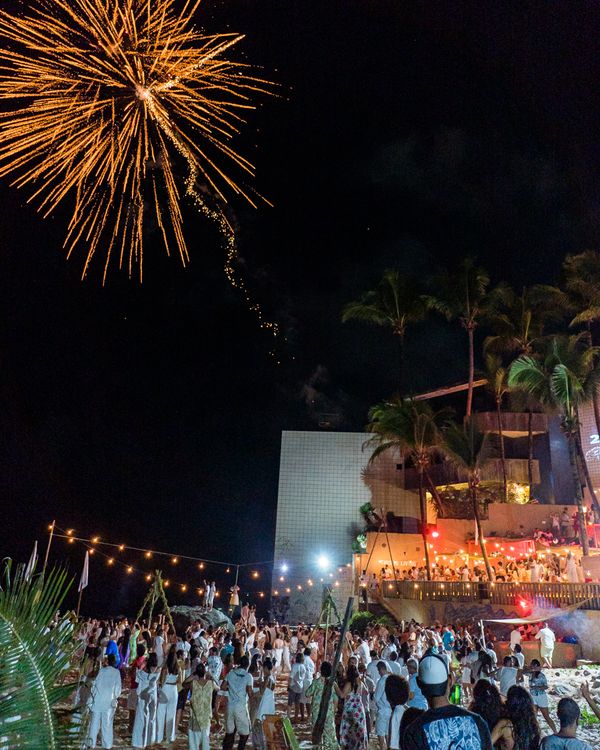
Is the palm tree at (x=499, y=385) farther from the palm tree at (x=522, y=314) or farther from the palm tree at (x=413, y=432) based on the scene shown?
the palm tree at (x=413, y=432)

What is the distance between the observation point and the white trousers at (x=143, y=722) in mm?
8227

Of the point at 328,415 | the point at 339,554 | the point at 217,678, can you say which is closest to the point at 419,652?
the point at 217,678

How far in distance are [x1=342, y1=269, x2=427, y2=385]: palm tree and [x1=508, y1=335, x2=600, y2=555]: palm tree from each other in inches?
297

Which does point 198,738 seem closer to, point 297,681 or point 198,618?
point 297,681

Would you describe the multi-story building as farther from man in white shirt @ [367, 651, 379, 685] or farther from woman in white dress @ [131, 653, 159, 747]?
woman in white dress @ [131, 653, 159, 747]

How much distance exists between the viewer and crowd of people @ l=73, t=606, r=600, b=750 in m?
3.06

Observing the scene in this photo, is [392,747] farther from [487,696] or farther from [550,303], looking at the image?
[550,303]

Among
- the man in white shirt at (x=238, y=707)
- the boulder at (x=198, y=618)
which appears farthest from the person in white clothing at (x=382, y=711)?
the boulder at (x=198, y=618)

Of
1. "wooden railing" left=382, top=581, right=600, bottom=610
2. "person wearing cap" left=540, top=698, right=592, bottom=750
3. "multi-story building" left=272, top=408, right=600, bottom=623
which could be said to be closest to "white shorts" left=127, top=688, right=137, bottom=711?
"person wearing cap" left=540, top=698, right=592, bottom=750

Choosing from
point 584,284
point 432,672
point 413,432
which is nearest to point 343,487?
point 413,432

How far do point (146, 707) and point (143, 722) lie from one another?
20 cm

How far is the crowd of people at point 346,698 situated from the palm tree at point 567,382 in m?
11.2

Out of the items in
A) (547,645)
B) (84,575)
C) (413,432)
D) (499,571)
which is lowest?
(547,645)

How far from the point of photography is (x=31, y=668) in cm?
240
